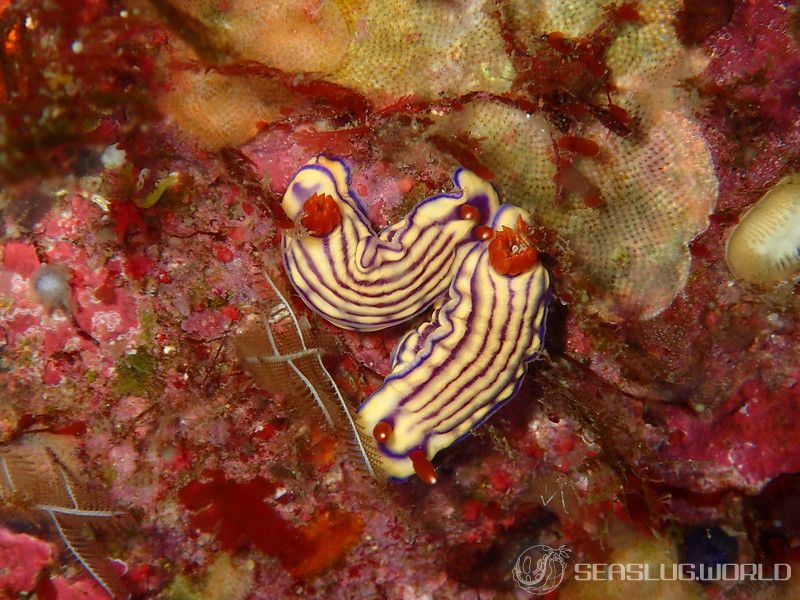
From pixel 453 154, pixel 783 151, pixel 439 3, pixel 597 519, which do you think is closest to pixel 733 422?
pixel 597 519

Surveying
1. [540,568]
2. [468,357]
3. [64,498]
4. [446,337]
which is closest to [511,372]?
[468,357]

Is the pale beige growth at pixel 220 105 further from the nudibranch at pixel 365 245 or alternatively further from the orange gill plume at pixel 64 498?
the orange gill plume at pixel 64 498

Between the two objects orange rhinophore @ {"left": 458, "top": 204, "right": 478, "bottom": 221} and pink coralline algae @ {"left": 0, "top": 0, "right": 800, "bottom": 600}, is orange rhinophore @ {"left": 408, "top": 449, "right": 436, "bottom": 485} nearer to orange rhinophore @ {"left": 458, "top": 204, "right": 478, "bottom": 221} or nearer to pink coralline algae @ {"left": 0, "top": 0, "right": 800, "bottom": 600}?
pink coralline algae @ {"left": 0, "top": 0, "right": 800, "bottom": 600}

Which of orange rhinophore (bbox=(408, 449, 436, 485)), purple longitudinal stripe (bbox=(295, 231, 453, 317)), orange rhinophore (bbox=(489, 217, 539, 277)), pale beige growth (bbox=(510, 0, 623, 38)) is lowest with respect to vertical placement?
orange rhinophore (bbox=(408, 449, 436, 485))

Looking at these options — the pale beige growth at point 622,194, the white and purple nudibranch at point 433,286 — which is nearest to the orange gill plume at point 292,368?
the white and purple nudibranch at point 433,286

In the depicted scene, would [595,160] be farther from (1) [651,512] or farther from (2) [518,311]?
(1) [651,512]

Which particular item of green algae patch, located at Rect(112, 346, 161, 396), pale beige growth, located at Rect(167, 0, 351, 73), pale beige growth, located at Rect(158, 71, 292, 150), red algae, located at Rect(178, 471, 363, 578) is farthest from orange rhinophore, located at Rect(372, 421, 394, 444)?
pale beige growth, located at Rect(167, 0, 351, 73)
